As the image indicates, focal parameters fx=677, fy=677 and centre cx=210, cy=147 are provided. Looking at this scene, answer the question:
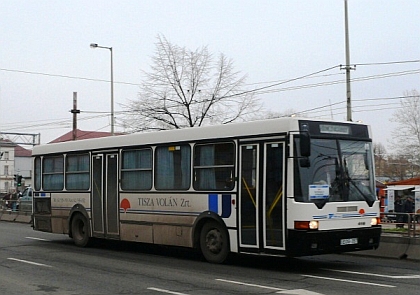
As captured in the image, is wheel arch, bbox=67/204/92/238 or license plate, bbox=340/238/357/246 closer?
license plate, bbox=340/238/357/246

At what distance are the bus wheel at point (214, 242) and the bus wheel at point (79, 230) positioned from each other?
5.03 metres

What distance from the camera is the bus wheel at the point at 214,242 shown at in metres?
14.1

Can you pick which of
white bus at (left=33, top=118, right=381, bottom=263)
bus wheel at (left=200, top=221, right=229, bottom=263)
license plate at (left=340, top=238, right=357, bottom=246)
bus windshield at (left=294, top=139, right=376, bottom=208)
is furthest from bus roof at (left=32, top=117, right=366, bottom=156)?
license plate at (left=340, top=238, right=357, bottom=246)

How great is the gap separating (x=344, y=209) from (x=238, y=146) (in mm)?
2477

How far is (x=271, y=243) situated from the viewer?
12.9 meters

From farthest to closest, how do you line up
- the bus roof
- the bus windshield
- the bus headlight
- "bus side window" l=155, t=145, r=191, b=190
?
"bus side window" l=155, t=145, r=191, b=190, the bus roof, the bus windshield, the bus headlight

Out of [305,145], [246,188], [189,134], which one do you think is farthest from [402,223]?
[189,134]

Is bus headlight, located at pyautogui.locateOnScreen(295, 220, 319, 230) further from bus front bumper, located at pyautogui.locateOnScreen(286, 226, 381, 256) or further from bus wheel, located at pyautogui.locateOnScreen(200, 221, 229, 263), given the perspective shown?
bus wheel, located at pyautogui.locateOnScreen(200, 221, 229, 263)

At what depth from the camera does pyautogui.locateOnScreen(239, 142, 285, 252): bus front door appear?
12.9m

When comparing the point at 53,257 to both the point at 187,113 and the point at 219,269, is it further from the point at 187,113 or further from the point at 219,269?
the point at 187,113

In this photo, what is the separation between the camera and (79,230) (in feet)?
62.5

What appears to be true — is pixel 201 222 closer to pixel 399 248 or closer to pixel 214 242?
pixel 214 242

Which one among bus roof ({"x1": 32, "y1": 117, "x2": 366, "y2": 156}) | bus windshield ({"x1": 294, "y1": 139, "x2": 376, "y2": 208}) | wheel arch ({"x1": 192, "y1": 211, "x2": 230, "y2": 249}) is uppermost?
bus roof ({"x1": 32, "y1": 117, "x2": 366, "y2": 156})

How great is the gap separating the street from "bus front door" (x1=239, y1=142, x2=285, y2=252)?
0.68m
